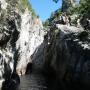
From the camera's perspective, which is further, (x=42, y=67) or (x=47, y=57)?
(x=42, y=67)

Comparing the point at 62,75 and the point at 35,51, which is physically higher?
the point at 35,51

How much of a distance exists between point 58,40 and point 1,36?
13.1 meters

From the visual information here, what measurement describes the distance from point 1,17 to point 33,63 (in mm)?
27268

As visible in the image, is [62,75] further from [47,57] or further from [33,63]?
[33,63]

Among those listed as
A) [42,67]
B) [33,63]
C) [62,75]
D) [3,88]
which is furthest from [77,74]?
[33,63]

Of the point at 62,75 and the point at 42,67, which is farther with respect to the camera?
the point at 42,67

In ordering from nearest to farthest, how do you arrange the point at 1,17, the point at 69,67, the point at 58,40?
the point at 1,17 → the point at 69,67 → the point at 58,40

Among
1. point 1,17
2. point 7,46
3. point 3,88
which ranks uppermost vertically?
point 1,17

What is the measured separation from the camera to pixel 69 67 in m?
33.3

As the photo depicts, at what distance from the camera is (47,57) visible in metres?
47.2

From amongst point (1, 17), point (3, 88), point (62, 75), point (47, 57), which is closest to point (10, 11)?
point (1, 17)

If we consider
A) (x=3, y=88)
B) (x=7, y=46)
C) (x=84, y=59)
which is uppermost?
(x=7, y=46)

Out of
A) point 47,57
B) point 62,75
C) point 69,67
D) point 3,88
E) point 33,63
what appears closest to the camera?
point 3,88

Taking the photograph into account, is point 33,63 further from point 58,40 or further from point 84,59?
point 84,59
